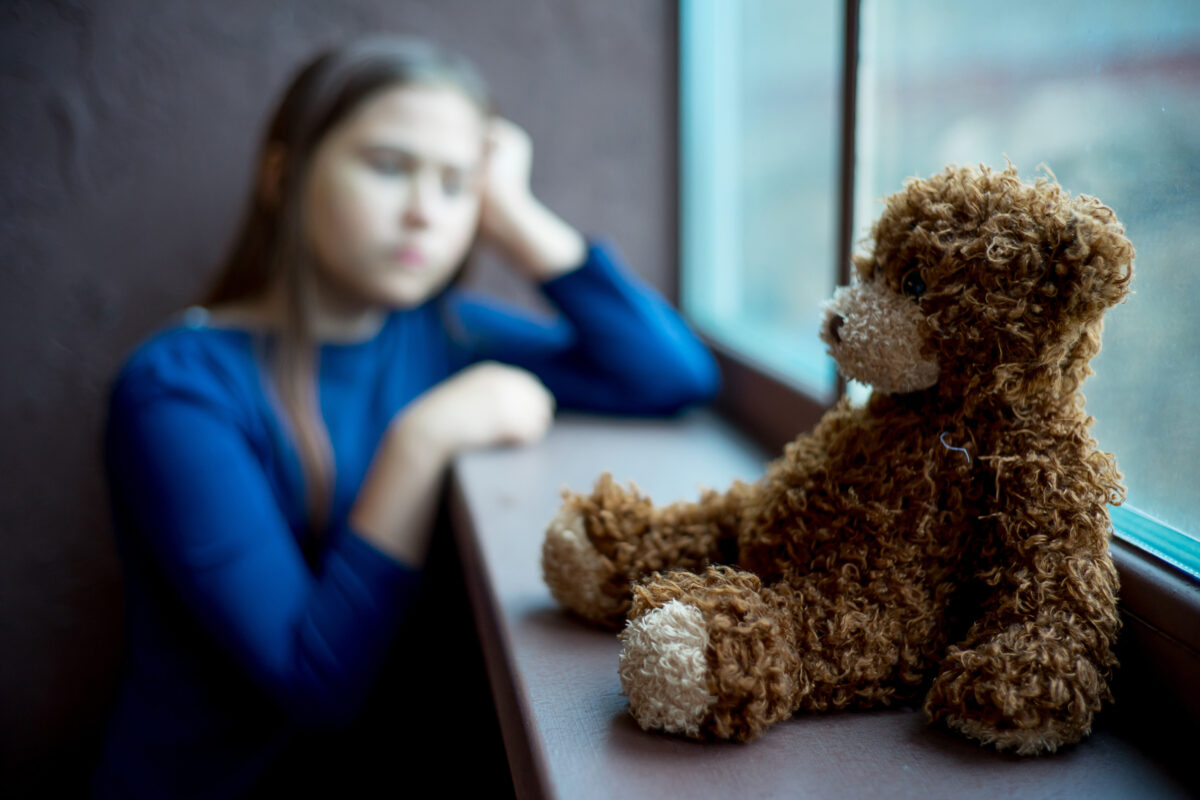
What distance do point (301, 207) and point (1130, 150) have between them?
2.46 ft

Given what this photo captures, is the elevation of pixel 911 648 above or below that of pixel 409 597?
above

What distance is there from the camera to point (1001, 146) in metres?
0.56

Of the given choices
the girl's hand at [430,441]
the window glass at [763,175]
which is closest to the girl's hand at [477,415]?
the girl's hand at [430,441]

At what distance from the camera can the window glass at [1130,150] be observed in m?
0.41

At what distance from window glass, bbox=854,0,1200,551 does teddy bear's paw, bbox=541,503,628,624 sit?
0.21 meters

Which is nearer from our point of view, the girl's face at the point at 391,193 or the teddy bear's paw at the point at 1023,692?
the teddy bear's paw at the point at 1023,692

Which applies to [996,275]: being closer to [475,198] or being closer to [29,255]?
[475,198]

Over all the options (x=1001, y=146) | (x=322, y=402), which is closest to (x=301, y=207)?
(x=322, y=402)

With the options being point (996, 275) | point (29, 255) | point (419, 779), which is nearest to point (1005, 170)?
point (996, 275)

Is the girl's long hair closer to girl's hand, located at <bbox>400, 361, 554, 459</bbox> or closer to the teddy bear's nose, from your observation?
girl's hand, located at <bbox>400, 361, 554, 459</bbox>

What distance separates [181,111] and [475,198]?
472 mm

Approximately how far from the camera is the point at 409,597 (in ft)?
2.58

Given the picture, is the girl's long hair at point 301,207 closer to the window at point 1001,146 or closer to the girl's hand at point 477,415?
the girl's hand at point 477,415

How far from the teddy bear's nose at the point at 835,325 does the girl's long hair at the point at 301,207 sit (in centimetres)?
66
